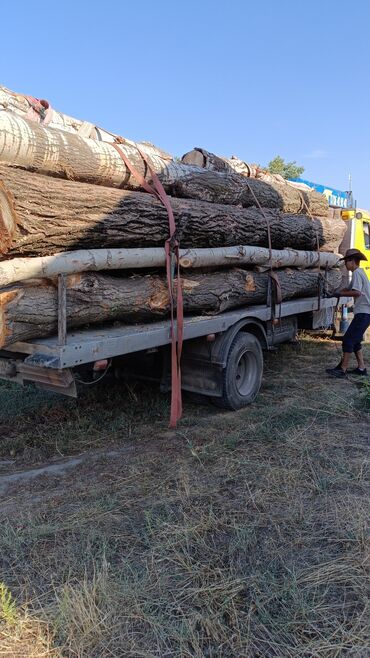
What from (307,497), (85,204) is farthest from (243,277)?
(307,497)

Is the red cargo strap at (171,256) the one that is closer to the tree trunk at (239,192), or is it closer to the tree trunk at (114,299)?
the tree trunk at (114,299)

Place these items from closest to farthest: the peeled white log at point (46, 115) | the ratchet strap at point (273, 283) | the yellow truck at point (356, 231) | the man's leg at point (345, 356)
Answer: the peeled white log at point (46, 115)
the ratchet strap at point (273, 283)
the man's leg at point (345, 356)
the yellow truck at point (356, 231)

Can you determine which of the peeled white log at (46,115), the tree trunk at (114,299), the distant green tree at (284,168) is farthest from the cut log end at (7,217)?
the distant green tree at (284,168)

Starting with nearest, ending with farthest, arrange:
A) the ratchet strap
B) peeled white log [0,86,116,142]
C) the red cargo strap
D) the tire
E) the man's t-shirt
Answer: the red cargo strap
peeled white log [0,86,116,142]
the tire
the ratchet strap
the man's t-shirt

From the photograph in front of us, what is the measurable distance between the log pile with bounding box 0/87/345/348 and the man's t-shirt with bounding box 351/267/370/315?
1181 mm

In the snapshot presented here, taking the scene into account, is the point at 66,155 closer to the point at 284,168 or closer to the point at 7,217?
the point at 7,217

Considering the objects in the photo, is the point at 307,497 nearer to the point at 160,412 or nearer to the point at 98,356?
the point at 98,356

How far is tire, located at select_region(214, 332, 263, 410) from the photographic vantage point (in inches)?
207

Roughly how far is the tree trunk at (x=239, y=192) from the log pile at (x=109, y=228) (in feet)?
0.06

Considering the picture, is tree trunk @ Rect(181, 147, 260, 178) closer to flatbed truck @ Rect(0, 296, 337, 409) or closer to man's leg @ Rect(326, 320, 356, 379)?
flatbed truck @ Rect(0, 296, 337, 409)

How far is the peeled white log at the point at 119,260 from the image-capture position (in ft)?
11.2

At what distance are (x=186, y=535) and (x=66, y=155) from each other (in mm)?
3042

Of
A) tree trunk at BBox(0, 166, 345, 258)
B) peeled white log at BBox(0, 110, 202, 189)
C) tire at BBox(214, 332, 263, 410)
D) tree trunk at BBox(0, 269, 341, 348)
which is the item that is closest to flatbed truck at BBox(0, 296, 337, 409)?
tire at BBox(214, 332, 263, 410)

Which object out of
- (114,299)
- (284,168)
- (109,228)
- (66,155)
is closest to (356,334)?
(114,299)
